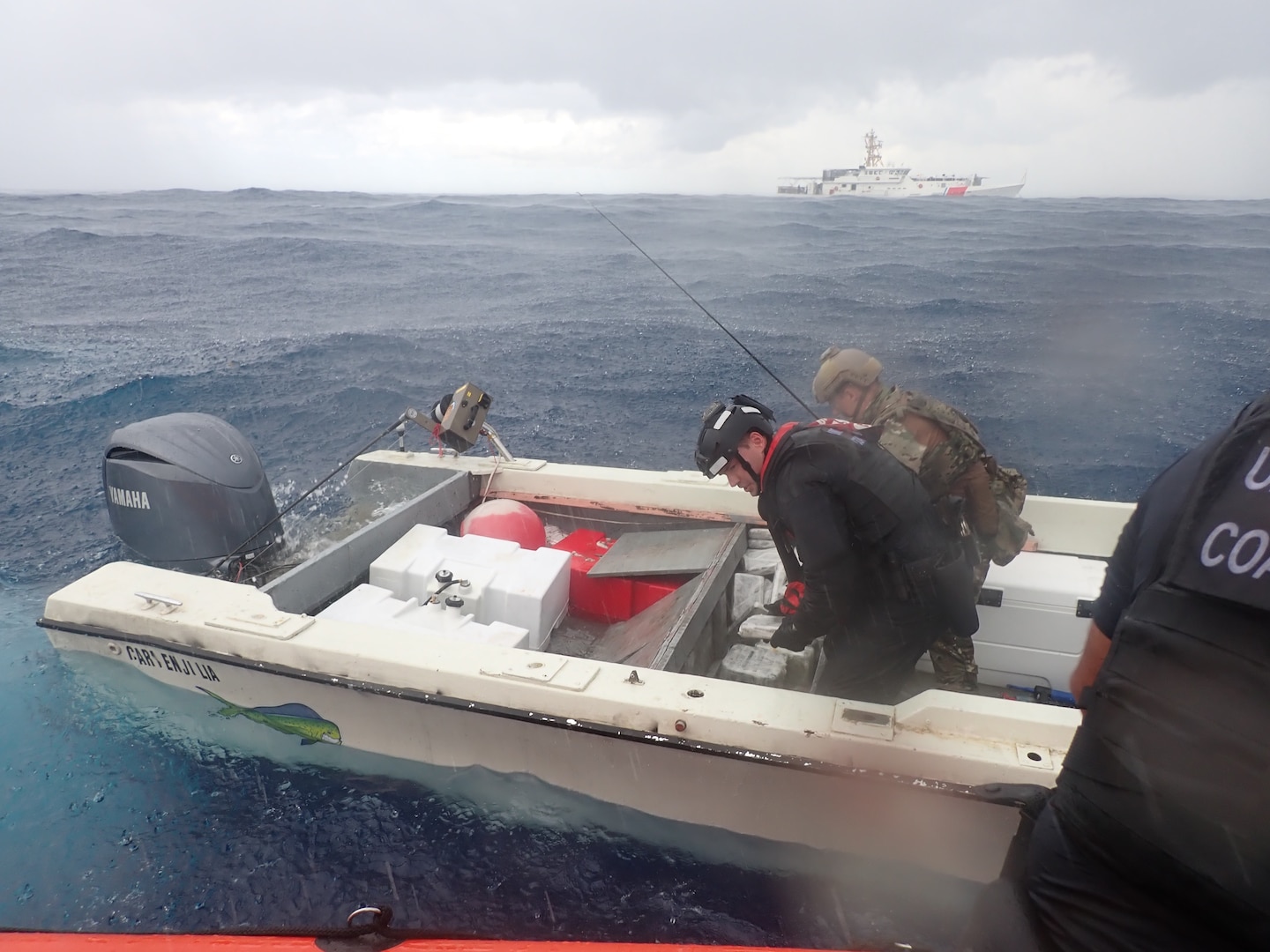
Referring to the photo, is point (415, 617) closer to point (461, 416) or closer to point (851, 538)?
point (461, 416)

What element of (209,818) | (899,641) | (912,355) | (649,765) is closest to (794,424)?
(899,641)

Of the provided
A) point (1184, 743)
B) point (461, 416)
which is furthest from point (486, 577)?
point (1184, 743)

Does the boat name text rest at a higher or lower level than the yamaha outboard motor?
lower

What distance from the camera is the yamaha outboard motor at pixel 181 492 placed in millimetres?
4152

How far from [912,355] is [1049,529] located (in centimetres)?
788

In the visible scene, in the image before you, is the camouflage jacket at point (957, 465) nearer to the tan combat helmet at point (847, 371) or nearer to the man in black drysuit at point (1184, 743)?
the tan combat helmet at point (847, 371)

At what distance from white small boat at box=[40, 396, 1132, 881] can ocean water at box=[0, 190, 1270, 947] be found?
27 centimetres

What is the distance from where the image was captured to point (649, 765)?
9.49ft

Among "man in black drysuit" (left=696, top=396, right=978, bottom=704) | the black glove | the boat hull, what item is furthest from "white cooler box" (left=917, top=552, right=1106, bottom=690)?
the boat hull

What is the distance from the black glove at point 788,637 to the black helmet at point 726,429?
71 centimetres

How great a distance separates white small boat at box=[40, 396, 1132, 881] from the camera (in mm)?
2562

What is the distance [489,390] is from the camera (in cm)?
1091

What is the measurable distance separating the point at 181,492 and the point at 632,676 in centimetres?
303

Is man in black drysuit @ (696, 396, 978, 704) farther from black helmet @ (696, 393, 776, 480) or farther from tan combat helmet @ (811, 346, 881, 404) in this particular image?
tan combat helmet @ (811, 346, 881, 404)
